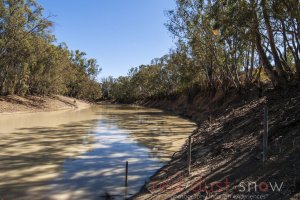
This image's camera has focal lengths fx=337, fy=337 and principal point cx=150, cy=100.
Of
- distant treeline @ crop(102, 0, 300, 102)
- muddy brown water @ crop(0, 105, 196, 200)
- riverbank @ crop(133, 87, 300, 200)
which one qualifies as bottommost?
muddy brown water @ crop(0, 105, 196, 200)

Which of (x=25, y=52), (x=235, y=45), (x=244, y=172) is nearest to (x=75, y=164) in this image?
(x=244, y=172)

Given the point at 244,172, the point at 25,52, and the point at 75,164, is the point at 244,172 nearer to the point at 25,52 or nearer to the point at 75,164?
the point at 75,164

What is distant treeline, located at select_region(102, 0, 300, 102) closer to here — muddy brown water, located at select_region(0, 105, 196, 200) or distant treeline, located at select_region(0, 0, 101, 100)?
muddy brown water, located at select_region(0, 105, 196, 200)

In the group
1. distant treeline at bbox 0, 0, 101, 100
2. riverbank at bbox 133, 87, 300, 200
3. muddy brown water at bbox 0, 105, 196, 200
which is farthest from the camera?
distant treeline at bbox 0, 0, 101, 100

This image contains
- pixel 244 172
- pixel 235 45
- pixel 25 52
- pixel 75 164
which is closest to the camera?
pixel 244 172

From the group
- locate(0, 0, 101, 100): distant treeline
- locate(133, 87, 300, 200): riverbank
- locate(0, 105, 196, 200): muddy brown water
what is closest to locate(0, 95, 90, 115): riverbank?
locate(0, 0, 101, 100): distant treeline

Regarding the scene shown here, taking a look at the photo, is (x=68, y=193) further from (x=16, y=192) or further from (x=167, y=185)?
(x=167, y=185)

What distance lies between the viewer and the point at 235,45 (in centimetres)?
2686

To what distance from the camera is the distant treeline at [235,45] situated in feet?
46.3

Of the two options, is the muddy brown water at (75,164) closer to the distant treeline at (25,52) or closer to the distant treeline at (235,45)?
the distant treeline at (235,45)

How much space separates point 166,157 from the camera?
14031 mm

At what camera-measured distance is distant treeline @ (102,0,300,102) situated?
46.3 feet

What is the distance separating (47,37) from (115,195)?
35.8 metres

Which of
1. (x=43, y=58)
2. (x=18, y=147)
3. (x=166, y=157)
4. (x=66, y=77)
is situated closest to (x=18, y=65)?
(x=43, y=58)
